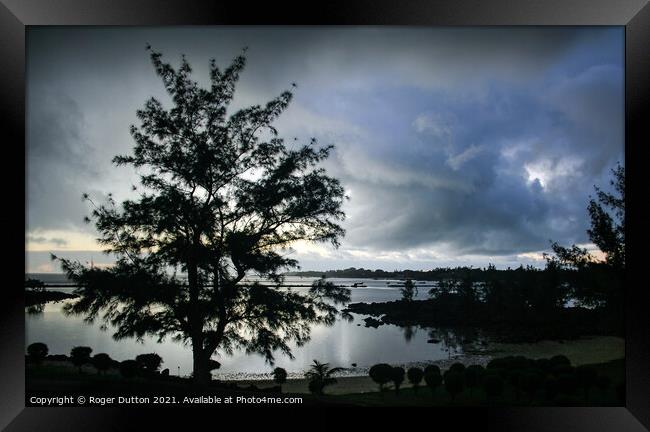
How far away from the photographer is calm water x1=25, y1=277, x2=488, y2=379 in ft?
14.4

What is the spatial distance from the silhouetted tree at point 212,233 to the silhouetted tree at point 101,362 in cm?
32

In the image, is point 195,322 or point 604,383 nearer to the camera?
point 604,383

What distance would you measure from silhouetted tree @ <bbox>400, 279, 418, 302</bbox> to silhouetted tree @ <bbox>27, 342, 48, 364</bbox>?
4.10m

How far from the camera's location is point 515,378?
4.33 metres

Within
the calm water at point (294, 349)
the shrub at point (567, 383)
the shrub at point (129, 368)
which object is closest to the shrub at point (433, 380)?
the calm water at point (294, 349)

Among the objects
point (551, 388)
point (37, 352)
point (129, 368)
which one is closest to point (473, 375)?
point (551, 388)

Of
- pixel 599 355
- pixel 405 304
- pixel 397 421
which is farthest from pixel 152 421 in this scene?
pixel 599 355

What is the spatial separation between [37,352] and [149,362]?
1.10m

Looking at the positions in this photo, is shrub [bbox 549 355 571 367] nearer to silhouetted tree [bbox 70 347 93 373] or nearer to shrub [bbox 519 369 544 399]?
shrub [bbox 519 369 544 399]

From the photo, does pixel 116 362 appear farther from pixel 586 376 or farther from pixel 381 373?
pixel 586 376

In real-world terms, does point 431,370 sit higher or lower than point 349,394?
higher
